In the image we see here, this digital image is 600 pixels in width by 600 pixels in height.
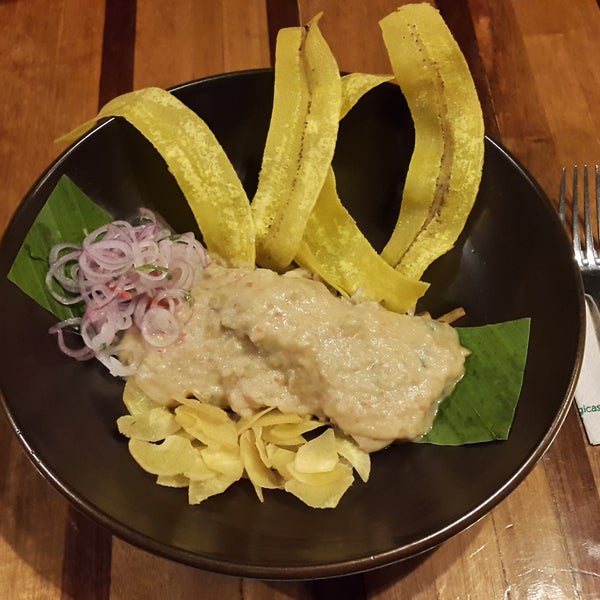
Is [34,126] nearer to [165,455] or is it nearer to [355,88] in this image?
[355,88]

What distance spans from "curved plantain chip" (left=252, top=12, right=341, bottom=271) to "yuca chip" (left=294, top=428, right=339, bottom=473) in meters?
0.43

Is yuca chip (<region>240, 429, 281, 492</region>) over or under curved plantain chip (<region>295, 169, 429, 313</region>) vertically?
under

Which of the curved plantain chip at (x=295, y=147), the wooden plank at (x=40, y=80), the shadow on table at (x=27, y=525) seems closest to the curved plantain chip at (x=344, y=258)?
the curved plantain chip at (x=295, y=147)

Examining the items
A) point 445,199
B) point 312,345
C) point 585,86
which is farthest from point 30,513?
point 585,86

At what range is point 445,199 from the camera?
4.76ft

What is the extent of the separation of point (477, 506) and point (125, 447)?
2.27 ft

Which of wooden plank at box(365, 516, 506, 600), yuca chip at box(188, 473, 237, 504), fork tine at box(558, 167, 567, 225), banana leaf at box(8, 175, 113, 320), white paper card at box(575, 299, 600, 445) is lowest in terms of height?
wooden plank at box(365, 516, 506, 600)

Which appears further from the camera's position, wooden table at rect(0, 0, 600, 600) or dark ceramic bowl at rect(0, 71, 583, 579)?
wooden table at rect(0, 0, 600, 600)

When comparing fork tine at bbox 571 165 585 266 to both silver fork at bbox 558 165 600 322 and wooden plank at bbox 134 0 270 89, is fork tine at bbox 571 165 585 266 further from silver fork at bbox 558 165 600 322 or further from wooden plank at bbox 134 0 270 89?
wooden plank at bbox 134 0 270 89

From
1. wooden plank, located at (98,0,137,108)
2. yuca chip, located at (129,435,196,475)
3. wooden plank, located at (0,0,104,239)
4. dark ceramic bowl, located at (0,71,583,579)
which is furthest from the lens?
wooden plank, located at (98,0,137,108)

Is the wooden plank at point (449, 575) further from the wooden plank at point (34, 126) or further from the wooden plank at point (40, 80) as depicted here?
the wooden plank at point (40, 80)

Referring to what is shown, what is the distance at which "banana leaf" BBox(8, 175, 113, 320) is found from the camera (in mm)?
1340

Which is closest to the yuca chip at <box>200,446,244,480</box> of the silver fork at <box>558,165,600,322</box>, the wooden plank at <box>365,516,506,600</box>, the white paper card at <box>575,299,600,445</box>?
the wooden plank at <box>365,516,506,600</box>

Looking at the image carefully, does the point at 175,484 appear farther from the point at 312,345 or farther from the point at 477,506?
the point at 477,506
